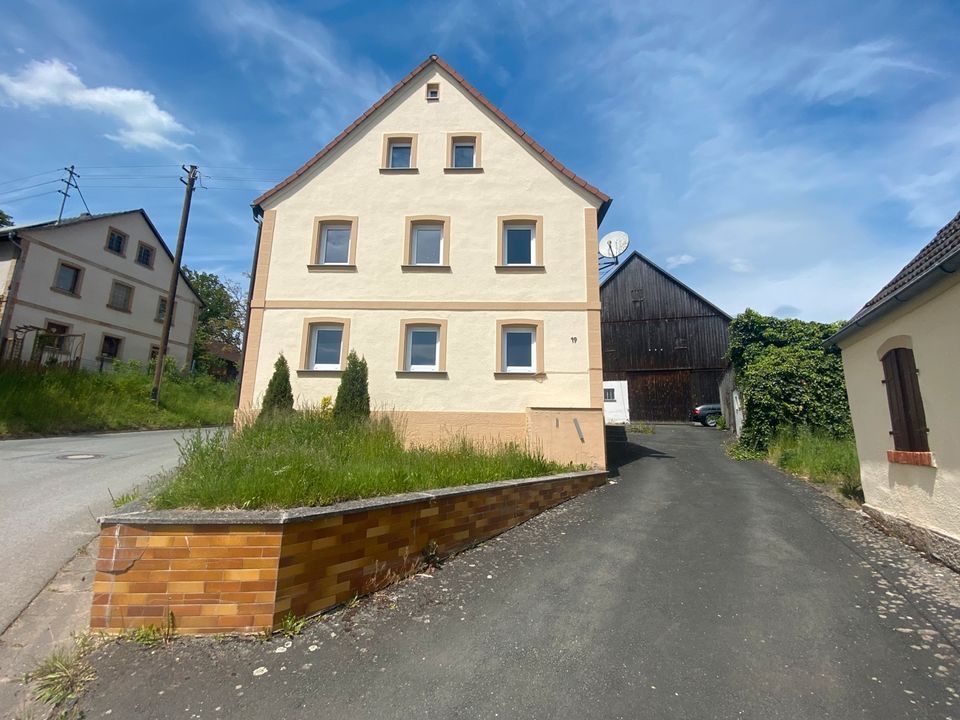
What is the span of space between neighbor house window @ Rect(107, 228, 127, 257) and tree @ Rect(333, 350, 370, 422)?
874 inches

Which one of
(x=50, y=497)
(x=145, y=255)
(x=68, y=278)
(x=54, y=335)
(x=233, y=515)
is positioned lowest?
(x=50, y=497)

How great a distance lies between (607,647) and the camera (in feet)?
10.5

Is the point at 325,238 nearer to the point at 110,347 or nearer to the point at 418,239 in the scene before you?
the point at 418,239

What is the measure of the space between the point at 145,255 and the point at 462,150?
77.5ft

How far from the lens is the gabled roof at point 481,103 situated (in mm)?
11614

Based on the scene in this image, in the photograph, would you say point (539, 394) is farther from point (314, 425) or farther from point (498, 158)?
point (498, 158)

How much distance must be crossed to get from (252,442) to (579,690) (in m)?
5.27

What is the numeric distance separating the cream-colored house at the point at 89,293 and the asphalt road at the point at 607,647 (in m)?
22.2

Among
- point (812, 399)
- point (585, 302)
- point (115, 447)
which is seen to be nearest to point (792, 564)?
point (585, 302)

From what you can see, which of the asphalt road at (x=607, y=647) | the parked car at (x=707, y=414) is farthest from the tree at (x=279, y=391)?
the parked car at (x=707, y=414)

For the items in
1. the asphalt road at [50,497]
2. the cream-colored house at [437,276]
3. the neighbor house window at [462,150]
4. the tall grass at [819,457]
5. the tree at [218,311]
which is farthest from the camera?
the tree at [218,311]

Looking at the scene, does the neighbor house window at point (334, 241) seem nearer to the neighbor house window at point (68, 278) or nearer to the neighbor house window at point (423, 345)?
the neighbor house window at point (423, 345)

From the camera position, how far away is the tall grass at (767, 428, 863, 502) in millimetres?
8336

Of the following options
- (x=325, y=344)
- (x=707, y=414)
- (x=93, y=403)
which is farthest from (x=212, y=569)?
(x=707, y=414)
